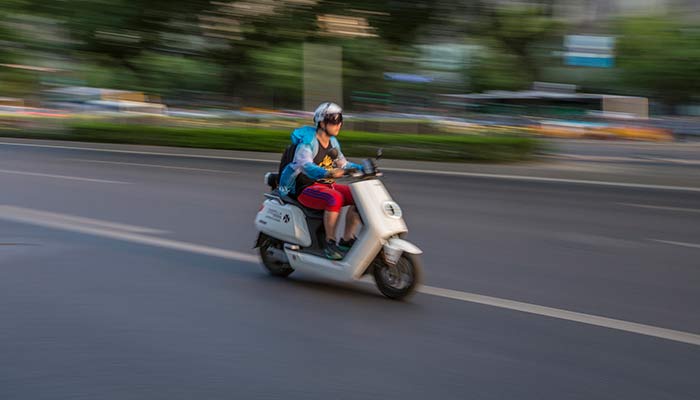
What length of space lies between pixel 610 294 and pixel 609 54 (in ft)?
100

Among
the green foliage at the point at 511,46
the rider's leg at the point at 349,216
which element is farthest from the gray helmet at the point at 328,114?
the green foliage at the point at 511,46

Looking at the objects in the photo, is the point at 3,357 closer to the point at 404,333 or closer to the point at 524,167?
the point at 404,333

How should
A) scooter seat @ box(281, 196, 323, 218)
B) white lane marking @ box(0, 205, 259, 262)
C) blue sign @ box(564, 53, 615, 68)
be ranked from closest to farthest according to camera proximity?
1. scooter seat @ box(281, 196, 323, 218)
2. white lane marking @ box(0, 205, 259, 262)
3. blue sign @ box(564, 53, 615, 68)

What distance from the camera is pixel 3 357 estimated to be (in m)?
4.58

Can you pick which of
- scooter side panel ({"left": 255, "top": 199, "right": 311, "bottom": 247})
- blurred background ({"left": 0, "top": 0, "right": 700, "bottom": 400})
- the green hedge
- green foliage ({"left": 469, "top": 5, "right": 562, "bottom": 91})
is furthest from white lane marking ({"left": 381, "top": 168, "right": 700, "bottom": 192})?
green foliage ({"left": 469, "top": 5, "right": 562, "bottom": 91})

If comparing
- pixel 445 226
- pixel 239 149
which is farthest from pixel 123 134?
pixel 445 226

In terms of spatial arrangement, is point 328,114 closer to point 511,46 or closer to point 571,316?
point 571,316

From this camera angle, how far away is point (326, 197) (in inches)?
242

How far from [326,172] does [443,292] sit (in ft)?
4.10

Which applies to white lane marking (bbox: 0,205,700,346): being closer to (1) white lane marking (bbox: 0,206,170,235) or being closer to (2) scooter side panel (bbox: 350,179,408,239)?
(1) white lane marking (bbox: 0,206,170,235)

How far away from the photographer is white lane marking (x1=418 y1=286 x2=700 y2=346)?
16.6ft

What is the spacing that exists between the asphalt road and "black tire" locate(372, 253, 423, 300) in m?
0.11

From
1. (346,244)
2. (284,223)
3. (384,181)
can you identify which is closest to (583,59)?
(384,181)

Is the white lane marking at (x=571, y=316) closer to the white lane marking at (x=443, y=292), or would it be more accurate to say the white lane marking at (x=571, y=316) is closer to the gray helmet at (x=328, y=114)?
the white lane marking at (x=443, y=292)
